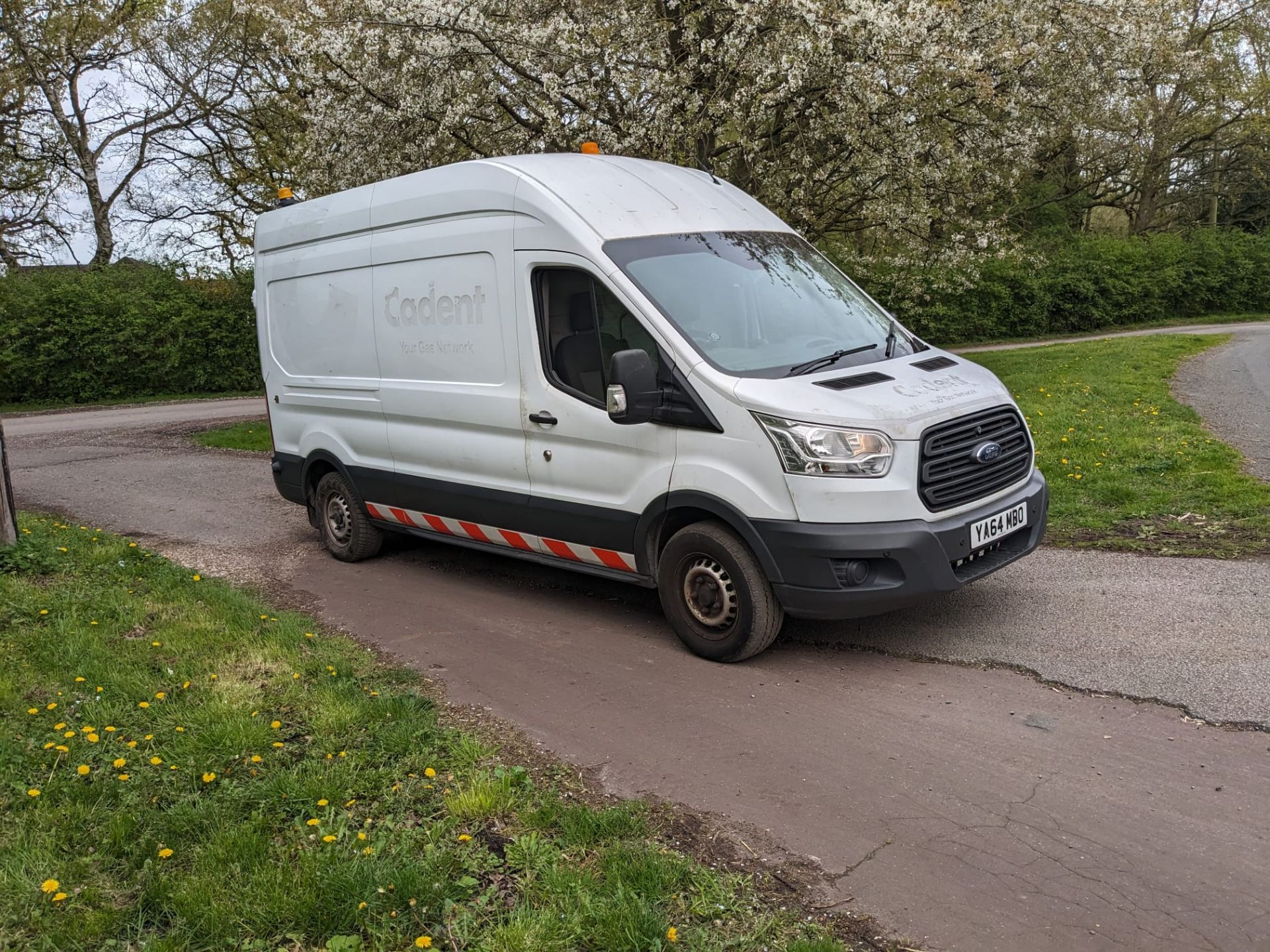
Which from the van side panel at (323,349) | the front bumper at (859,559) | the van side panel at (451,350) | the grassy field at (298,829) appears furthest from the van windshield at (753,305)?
the van side panel at (323,349)

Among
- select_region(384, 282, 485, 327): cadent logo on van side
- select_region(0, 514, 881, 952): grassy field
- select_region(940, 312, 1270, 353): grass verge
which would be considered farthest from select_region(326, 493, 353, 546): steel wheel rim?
select_region(940, 312, 1270, 353): grass verge

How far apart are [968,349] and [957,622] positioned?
66.6ft

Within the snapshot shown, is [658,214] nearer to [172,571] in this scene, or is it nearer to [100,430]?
[172,571]

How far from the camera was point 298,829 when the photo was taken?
3.79 metres

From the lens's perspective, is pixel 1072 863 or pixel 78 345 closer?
pixel 1072 863

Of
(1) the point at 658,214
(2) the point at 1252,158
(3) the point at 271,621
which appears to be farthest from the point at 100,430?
(2) the point at 1252,158

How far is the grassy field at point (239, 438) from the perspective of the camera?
50.0 ft

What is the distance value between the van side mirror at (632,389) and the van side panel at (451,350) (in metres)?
0.94

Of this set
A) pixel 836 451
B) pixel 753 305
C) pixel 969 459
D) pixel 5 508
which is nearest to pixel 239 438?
pixel 5 508

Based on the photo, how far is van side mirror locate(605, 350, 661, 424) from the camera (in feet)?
17.6

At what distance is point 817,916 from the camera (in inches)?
129

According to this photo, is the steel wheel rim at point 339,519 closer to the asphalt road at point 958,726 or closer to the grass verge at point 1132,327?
the asphalt road at point 958,726

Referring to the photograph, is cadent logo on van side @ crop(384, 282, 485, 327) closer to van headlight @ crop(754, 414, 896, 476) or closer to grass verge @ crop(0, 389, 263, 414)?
van headlight @ crop(754, 414, 896, 476)

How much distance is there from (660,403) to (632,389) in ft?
0.61
